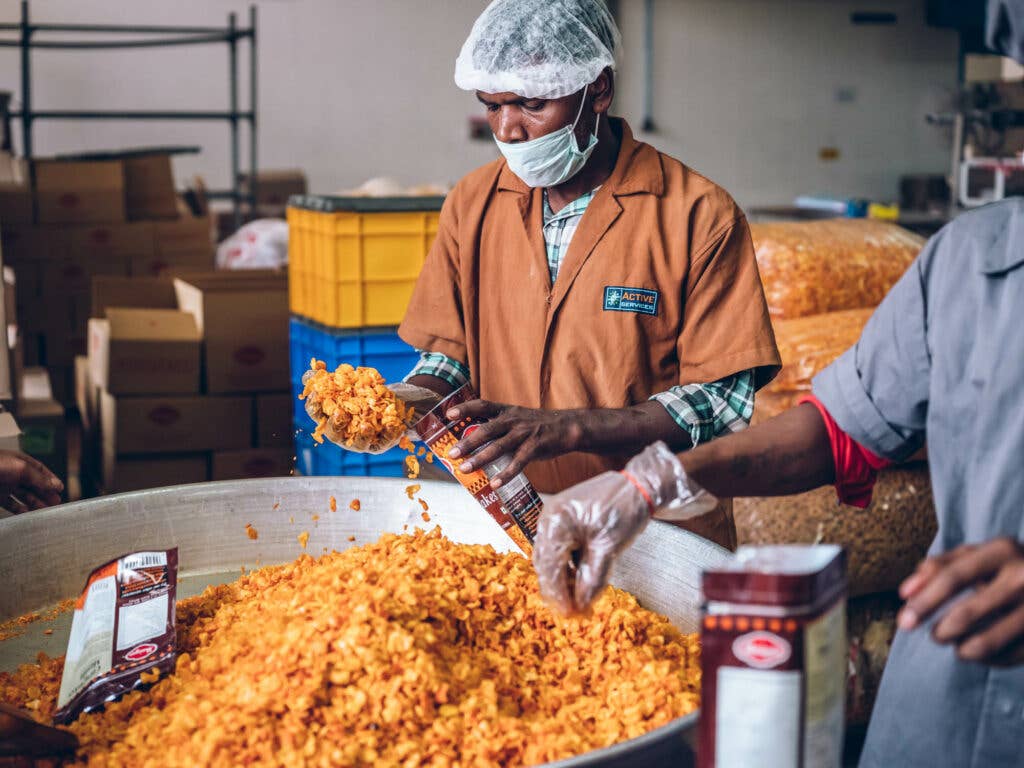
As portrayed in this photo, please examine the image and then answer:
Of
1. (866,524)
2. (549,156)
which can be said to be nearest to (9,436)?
(549,156)

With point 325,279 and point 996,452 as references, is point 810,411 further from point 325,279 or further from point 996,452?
point 325,279

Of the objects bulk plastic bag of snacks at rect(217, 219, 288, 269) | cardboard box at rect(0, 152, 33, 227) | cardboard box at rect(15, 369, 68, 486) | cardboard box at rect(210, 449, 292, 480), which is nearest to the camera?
cardboard box at rect(15, 369, 68, 486)

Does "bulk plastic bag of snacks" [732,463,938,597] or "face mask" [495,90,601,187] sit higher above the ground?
"face mask" [495,90,601,187]

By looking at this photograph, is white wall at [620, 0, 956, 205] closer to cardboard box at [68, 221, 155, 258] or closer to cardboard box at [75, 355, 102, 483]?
cardboard box at [68, 221, 155, 258]

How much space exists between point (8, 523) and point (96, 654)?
35 cm

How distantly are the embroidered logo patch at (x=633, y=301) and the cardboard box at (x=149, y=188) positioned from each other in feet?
14.1

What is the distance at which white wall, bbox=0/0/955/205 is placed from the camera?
742cm

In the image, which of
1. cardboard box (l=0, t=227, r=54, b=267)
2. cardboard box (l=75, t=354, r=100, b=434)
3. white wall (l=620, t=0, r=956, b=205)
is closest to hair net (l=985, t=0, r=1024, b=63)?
cardboard box (l=75, t=354, r=100, b=434)

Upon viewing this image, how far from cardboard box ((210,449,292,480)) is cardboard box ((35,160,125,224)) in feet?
6.64

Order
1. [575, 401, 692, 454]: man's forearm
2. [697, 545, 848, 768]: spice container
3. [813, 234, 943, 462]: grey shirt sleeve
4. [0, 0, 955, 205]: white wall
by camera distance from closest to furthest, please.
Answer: [697, 545, 848, 768]: spice container < [813, 234, 943, 462]: grey shirt sleeve < [575, 401, 692, 454]: man's forearm < [0, 0, 955, 205]: white wall

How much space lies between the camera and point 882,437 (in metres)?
1.22

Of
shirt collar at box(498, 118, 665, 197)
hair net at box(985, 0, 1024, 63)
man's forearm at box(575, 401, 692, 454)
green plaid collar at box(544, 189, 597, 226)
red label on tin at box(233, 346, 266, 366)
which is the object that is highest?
hair net at box(985, 0, 1024, 63)

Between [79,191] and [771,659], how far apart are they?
204 inches

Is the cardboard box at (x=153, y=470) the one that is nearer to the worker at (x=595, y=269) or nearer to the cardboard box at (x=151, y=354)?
the cardboard box at (x=151, y=354)
